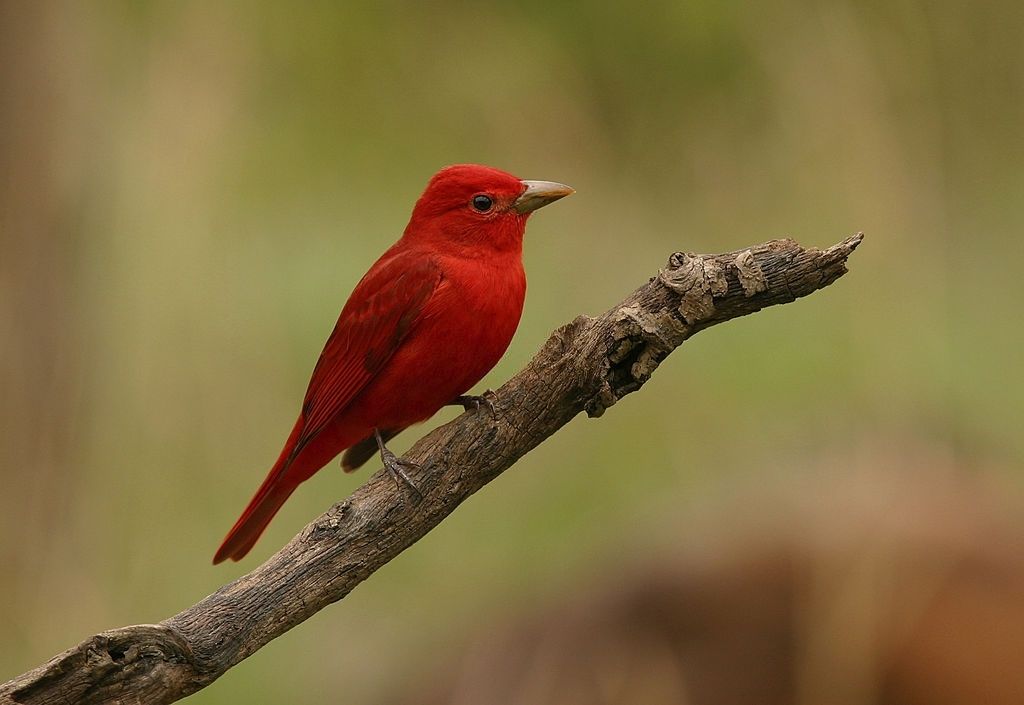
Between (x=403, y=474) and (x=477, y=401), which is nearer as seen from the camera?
(x=403, y=474)

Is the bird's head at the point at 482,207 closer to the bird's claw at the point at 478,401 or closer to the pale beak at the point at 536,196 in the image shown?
the pale beak at the point at 536,196

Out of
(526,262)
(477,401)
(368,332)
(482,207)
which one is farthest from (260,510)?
(526,262)

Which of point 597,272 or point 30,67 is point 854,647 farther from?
point 30,67

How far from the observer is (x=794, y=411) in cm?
382

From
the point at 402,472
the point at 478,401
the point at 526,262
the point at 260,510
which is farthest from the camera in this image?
the point at 526,262

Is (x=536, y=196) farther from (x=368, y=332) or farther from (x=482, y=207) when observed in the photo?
(x=368, y=332)

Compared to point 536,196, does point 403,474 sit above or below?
below

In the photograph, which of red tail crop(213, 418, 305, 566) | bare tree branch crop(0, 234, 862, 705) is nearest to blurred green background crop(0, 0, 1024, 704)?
red tail crop(213, 418, 305, 566)

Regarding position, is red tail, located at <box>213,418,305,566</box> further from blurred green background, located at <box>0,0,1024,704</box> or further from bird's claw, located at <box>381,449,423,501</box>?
blurred green background, located at <box>0,0,1024,704</box>

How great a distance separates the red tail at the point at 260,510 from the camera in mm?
2924

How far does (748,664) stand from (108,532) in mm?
1890

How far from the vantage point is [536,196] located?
9.78 ft

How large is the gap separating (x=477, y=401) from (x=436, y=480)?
305 mm

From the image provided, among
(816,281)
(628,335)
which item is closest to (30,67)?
(628,335)
